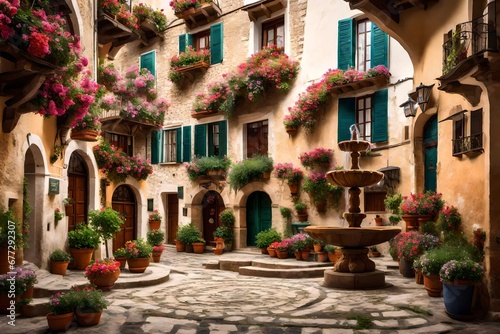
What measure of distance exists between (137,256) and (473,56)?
7636 mm

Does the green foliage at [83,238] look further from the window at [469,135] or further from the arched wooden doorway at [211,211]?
the window at [469,135]

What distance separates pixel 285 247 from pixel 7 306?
8179mm

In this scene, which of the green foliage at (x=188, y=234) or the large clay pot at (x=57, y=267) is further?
the green foliage at (x=188, y=234)

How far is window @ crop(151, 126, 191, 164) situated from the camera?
61.6 ft

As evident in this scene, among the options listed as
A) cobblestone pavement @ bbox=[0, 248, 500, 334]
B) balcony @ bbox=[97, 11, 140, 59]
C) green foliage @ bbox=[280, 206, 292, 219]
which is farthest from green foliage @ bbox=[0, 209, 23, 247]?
green foliage @ bbox=[280, 206, 292, 219]

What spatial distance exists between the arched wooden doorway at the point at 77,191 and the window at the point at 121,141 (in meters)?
4.87

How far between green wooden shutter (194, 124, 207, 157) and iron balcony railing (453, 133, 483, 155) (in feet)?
37.1

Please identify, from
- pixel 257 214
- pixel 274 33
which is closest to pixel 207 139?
pixel 257 214

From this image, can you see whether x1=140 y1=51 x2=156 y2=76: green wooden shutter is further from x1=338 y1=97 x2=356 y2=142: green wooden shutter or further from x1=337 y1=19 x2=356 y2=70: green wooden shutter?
x1=338 y1=97 x2=356 y2=142: green wooden shutter

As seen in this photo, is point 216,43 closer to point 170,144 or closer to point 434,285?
point 170,144

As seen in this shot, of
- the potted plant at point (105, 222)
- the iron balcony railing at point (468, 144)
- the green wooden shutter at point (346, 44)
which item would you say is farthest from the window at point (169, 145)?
the iron balcony railing at point (468, 144)

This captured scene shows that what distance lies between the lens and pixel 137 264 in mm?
10516

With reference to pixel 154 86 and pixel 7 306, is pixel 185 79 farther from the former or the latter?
pixel 7 306

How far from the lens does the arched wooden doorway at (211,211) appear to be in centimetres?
1820
